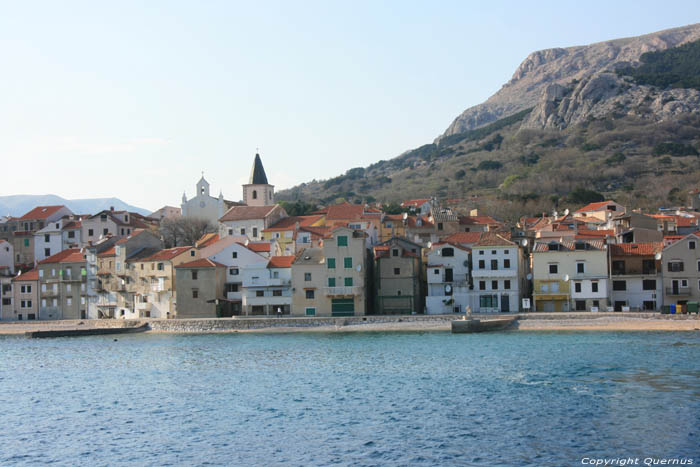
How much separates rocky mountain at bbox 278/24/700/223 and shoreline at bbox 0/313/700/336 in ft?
155

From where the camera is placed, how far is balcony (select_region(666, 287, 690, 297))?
54787mm

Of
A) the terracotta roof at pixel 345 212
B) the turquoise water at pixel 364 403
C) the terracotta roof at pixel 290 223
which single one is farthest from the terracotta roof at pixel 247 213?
the turquoise water at pixel 364 403

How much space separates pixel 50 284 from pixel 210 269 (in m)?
19.1

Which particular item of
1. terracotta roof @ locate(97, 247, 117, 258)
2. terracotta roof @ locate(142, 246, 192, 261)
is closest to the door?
terracotta roof @ locate(142, 246, 192, 261)

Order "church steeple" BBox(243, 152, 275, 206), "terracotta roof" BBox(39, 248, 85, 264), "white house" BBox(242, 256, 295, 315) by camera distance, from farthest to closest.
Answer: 1. "church steeple" BBox(243, 152, 275, 206)
2. "terracotta roof" BBox(39, 248, 85, 264)
3. "white house" BBox(242, 256, 295, 315)

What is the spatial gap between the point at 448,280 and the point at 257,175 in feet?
160

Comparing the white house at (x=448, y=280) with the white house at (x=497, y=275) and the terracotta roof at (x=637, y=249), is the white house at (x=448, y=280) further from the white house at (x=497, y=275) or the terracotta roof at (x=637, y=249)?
the terracotta roof at (x=637, y=249)

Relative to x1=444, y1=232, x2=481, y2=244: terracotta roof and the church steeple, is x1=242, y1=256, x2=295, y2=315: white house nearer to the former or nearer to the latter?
x1=444, y1=232, x2=481, y2=244: terracotta roof

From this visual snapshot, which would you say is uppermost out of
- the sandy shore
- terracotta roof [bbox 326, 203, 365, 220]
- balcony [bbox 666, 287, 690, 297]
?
terracotta roof [bbox 326, 203, 365, 220]

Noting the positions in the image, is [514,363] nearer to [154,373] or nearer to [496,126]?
[154,373]

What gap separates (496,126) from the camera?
194 m

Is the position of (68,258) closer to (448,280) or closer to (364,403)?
(448,280)

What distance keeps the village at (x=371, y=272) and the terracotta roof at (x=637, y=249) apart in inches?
4.2

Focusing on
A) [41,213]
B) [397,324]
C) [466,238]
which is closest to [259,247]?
[466,238]
